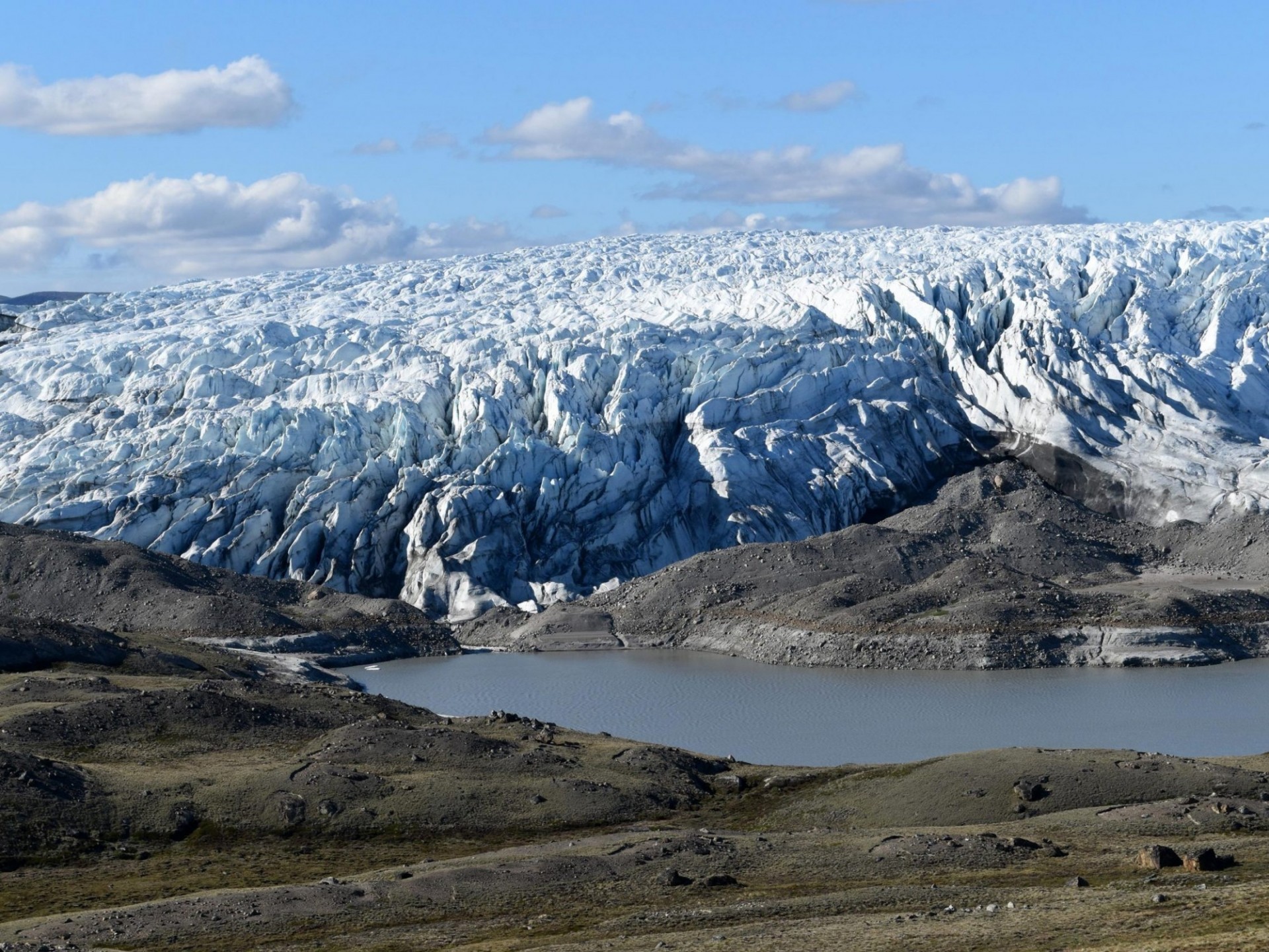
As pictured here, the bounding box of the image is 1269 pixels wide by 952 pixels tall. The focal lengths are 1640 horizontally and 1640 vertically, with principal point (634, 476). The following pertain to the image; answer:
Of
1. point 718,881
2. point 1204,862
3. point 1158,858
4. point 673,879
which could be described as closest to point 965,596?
point 1158,858

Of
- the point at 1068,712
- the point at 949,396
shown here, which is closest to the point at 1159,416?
the point at 949,396

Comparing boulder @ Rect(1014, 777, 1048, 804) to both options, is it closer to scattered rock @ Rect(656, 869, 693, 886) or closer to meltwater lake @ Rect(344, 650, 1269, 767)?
meltwater lake @ Rect(344, 650, 1269, 767)

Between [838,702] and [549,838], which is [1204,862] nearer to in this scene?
[549,838]

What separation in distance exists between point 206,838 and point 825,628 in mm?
41663

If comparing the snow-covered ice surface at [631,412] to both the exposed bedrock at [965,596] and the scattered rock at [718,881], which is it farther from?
the scattered rock at [718,881]

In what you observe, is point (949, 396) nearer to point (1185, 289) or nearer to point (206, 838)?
point (1185, 289)

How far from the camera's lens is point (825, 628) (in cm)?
7794

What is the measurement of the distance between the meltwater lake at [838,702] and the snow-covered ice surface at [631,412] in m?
13.7

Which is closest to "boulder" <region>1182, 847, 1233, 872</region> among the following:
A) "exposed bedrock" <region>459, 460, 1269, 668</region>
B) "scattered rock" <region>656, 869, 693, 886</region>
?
"scattered rock" <region>656, 869, 693, 886</region>

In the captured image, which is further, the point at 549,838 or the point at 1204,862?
the point at 549,838

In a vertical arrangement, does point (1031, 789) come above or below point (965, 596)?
below

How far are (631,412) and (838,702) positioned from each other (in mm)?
36057

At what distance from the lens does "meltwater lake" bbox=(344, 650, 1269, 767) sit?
184 ft

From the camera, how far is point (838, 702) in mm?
65562
